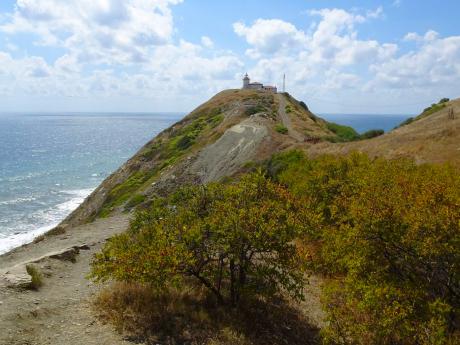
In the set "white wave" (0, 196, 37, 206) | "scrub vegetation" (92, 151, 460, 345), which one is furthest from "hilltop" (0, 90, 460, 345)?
"white wave" (0, 196, 37, 206)

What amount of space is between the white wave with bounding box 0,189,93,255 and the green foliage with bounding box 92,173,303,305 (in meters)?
39.4

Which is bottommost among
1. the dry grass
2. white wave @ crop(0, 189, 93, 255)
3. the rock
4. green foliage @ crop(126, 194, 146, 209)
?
white wave @ crop(0, 189, 93, 255)

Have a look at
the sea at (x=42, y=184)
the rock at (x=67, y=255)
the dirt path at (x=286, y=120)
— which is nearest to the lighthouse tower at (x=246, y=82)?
the dirt path at (x=286, y=120)

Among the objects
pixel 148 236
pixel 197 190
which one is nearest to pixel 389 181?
pixel 197 190

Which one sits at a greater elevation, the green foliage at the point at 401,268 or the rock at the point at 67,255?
the green foliage at the point at 401,268

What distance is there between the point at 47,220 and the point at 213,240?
55.8 meters

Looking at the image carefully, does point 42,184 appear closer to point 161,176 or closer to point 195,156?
point 161,176

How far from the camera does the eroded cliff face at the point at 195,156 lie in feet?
190

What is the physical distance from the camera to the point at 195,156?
66.8m

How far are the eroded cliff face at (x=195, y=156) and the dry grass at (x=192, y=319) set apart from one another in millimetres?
35116

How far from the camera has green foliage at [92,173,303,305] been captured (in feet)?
46.2

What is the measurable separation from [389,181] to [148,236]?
11.7 meters

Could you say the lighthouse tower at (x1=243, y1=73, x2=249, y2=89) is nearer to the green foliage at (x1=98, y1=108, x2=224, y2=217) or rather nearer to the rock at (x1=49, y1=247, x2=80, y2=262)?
the green foliage at (x1=98, y1=108, x2=224, y2=217)

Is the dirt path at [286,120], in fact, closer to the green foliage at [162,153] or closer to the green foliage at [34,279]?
the green foliage at [162,153]
